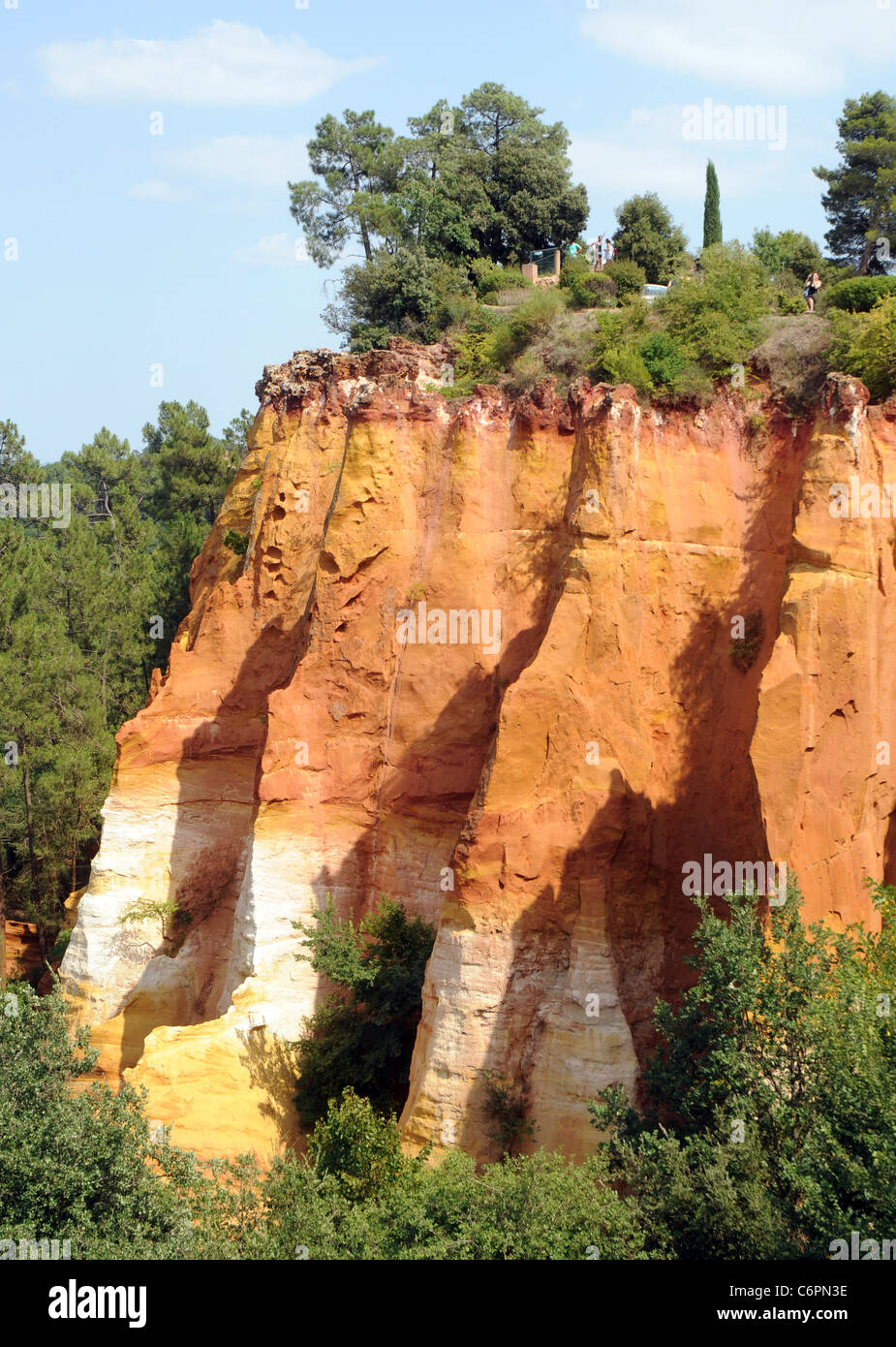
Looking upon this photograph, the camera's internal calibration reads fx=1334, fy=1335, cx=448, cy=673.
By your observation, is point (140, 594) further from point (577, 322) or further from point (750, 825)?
point (750, 825)

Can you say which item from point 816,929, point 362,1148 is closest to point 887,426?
point 816,929

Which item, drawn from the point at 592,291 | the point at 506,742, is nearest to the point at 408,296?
the point at 592,291

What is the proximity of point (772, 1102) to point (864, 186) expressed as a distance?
23.5m

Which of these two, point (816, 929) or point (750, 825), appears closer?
point (816, 929)

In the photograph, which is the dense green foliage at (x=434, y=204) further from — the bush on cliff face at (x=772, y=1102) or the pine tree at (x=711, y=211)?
the bush on cliff face at (x=772, y=1102)

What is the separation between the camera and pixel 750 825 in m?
16.8

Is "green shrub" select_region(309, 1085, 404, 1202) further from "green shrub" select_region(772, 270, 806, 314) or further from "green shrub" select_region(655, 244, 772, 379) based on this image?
"green shrub" select_region(772, 270, 806, 314)

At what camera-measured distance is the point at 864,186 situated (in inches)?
1192

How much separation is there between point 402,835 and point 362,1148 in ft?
18.2

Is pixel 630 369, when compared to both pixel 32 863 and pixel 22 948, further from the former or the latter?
pixel 22 948

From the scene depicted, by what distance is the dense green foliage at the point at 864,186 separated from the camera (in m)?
29.5

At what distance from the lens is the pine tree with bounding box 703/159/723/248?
33.4 meters

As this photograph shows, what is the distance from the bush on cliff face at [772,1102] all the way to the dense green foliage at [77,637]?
21.4 m

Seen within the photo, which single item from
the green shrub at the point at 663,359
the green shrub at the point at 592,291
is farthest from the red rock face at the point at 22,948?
the green shrub at the point at 663,359
